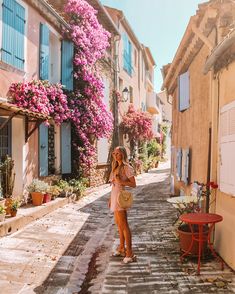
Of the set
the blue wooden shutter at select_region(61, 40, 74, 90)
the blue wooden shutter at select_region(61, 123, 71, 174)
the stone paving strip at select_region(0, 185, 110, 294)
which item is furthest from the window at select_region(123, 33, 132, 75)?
the stone paving strip at select_region(0, 185, 110, 294)

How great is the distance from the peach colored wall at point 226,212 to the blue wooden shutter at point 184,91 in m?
→ 3.85

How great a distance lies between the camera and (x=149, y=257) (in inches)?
242

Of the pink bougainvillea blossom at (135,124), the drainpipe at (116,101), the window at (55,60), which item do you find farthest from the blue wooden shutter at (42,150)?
the pink bougainvillea blossom at (135,124)

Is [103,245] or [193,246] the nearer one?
[193,246]

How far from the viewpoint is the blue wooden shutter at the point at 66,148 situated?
1325 cm

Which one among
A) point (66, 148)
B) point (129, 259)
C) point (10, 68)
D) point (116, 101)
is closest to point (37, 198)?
point (10, 68)

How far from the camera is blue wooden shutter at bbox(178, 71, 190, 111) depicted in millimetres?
10070

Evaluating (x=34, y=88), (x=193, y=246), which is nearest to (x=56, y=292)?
(x=193, y=246)

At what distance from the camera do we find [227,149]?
5695mm

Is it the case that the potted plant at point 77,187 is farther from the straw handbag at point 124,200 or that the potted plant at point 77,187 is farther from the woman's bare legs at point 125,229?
the straw handbag at point 124,200

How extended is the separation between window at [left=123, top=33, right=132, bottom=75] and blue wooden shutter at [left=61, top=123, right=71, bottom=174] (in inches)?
372

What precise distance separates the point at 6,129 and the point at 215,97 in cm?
586

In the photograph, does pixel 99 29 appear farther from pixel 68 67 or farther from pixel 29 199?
pixel 29 199

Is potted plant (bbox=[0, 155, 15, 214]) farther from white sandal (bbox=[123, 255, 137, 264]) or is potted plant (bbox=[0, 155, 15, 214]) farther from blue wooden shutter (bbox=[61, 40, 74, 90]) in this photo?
blue wooden shutter (bbox=[61, 40, 74, 90])
